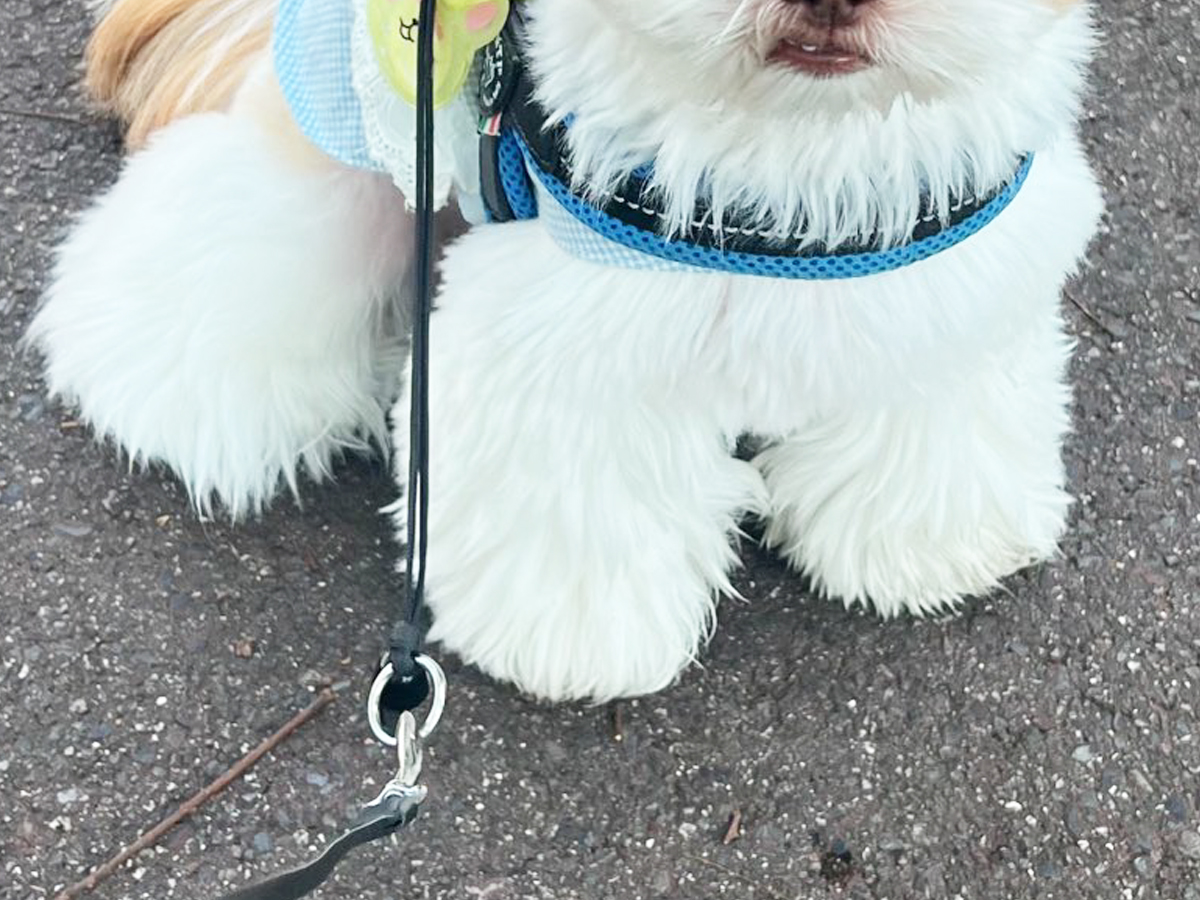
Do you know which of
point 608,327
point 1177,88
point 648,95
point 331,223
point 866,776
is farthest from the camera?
point 1177,88

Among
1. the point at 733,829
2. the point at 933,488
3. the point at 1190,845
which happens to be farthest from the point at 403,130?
the point at 1190,845

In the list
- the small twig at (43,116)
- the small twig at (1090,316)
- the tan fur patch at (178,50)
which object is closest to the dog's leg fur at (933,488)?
the small twig at (1090,316)

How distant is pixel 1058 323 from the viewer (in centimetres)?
199

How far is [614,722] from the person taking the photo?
1968 mm

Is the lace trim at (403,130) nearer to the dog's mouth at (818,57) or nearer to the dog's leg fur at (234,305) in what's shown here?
the dog's leg fur at (234,305)

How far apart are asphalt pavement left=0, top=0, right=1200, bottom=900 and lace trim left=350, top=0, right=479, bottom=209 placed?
0.71 m

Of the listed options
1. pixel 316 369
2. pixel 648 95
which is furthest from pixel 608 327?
pixel 316 369

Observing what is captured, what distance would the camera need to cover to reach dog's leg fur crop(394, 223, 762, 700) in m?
1.49

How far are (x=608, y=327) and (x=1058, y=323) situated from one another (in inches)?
31.5

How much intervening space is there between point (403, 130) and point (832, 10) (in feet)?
1.96

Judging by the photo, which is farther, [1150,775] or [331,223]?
[1150,775]

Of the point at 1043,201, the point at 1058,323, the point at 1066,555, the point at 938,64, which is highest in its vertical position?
the point at 938,64

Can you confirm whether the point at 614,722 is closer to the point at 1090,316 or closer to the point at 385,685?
the point at 385,685

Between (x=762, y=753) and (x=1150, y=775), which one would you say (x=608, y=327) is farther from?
(x=1150, y=775)
